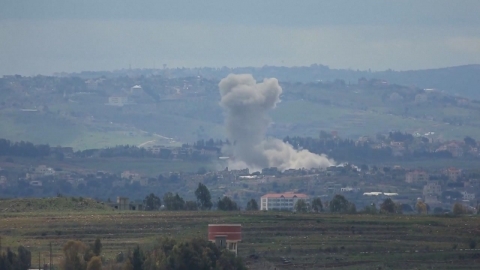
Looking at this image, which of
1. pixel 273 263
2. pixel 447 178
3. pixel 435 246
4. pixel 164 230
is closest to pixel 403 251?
pixel 435 246

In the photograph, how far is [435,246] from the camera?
269ft

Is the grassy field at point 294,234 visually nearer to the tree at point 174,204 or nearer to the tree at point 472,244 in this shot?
the tree at point 472,244

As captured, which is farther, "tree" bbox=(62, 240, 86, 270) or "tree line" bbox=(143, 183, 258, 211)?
"tree line" bbox=(143, 183, 258, 211)

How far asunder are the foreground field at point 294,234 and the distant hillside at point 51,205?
2.55 metres

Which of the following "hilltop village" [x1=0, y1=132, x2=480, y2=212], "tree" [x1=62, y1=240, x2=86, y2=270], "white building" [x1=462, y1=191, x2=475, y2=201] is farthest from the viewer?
"white building" [x1=462, y1=191, x2=475, y2=201]

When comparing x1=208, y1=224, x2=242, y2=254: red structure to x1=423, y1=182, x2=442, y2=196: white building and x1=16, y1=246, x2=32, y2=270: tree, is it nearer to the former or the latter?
x1=16, y1=246, x2=32, y2=270: tree

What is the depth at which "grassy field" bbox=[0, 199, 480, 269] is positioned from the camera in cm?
7675

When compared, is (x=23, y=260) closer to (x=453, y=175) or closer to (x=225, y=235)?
(x=225, y=235)

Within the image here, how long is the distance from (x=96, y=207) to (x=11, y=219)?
33.2 ft

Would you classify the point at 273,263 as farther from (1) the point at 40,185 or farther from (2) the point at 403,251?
(1) the point at 40,185

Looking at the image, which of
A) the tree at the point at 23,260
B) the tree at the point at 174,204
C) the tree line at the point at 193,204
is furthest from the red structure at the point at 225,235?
the tree at the point at 174,204

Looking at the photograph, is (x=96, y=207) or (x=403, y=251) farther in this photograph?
(x=96, y=207)

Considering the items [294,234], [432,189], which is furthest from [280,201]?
[294,234]

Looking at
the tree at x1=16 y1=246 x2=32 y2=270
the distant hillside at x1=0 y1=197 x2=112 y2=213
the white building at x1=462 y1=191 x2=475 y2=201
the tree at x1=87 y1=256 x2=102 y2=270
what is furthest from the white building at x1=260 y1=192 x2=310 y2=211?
the tree at x1=87 y1=256 x2=102 y2=270
